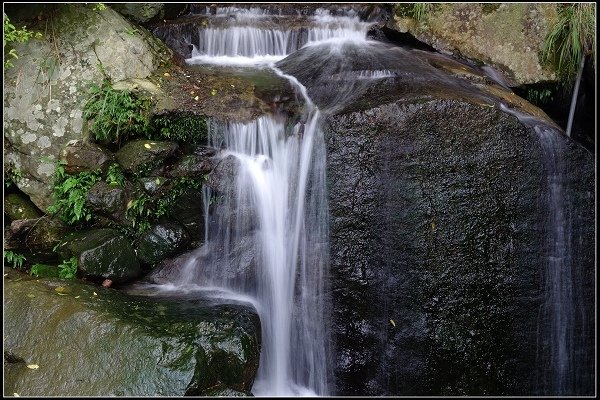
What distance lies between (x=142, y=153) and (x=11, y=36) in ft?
6.06

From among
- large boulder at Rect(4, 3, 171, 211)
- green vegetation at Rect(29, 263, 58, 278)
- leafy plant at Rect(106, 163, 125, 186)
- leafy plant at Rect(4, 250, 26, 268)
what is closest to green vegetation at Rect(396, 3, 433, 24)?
large boulder at Rect(4, 3, 171, 211)

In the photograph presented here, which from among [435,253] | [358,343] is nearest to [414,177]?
[435,253]

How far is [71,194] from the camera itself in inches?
200

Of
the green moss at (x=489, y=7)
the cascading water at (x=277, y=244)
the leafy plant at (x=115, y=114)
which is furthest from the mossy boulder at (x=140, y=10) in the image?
the green moss at (x=489, y=7)

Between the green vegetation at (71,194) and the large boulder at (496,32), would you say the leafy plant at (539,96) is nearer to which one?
the large boulder at (496,32)

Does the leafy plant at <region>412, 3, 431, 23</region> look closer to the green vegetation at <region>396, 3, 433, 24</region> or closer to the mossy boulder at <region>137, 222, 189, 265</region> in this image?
the green vegetation at <region>396, 3, 433, 24</region>

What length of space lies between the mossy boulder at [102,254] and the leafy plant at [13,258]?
39cm

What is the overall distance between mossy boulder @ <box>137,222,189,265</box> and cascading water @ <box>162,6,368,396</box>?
25 cm

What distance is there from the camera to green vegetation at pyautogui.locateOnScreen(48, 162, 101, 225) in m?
5.08

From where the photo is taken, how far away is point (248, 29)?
7.32 m

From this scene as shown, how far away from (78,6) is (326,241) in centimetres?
418

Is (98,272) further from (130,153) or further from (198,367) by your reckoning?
(198,367)

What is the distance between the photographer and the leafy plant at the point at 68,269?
4809mm

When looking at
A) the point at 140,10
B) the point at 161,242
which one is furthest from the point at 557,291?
the point at 140,10
